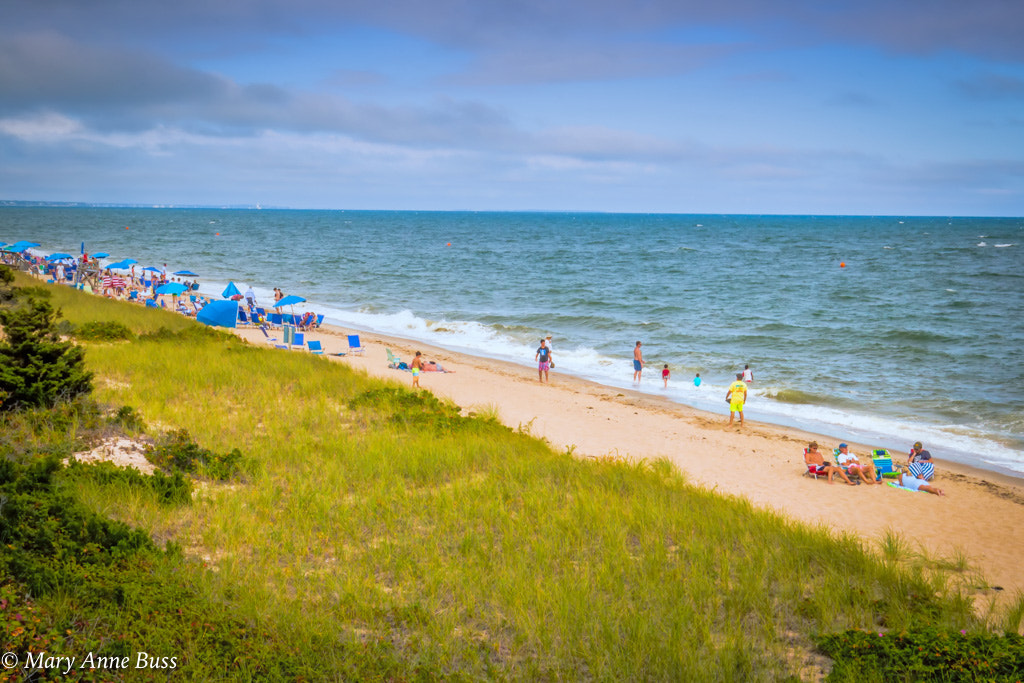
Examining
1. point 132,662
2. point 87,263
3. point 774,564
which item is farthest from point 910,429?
point 87,263

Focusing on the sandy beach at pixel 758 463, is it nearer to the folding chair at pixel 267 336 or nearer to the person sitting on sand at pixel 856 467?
the person sitting on sand at pixel 856 467

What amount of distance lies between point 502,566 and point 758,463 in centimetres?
898

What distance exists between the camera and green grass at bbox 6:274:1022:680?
5.21 meters

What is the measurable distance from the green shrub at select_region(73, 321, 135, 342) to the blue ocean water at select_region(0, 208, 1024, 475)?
45.0ft

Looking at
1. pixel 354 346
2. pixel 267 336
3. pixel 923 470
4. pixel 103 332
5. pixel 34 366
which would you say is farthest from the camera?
pixel 267 336

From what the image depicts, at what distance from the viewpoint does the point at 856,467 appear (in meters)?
12.7

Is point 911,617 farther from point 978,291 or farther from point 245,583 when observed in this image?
point 978,291

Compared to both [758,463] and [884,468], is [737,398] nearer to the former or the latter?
[758,463]

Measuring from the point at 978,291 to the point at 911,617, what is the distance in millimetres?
46874

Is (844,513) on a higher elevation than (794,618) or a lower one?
lower

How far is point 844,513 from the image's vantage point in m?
11.0

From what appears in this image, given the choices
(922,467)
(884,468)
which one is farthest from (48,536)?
(922,467)

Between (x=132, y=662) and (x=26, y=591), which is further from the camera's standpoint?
(x=26, y=591)

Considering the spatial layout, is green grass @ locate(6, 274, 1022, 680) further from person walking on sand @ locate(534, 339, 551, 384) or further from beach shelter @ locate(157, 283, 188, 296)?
beach shelter @ locate(157, 283, 188, 296)
